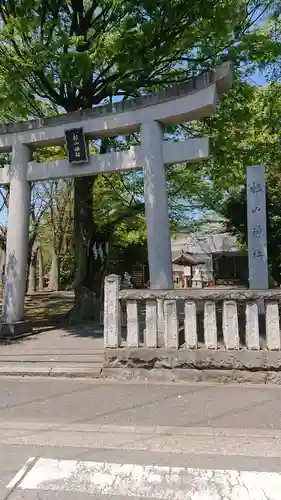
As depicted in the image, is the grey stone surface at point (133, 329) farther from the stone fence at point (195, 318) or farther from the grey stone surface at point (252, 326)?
the grey stone surface at point (252, 326)

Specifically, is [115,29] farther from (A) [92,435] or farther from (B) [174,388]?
(A) [92,435]

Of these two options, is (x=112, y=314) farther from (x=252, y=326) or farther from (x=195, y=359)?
(x=252, y=326)

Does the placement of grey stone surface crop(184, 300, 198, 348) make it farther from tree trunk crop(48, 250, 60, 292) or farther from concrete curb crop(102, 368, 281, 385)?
tree trunk crop(48, 250, 60, 292)

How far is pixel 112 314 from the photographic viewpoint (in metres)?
5.55

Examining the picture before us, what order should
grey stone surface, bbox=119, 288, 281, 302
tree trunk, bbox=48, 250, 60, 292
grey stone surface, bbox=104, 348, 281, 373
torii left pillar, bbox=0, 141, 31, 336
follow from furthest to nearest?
tree trunk, bbox=48, 250, 60, 292 < torii left pillar, bbox=0, 141, 31, 336 < grey stone surface, bbox=119, 288, 281, 302 < grey stone surface, bbox=104, 348, 281, 373

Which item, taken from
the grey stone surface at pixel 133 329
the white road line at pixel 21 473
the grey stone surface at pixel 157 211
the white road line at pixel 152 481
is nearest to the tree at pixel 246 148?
the grey stone surface at pixel 157 211

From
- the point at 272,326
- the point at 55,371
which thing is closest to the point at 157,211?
the point at 272,326

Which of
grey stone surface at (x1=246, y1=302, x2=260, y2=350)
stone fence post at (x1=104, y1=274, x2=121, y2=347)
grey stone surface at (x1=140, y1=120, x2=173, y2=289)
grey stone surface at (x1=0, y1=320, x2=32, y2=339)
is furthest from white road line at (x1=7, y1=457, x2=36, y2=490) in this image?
grey stone surface at (x1=0, y1=320, x2=32, y2=339)

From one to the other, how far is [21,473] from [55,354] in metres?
3.75

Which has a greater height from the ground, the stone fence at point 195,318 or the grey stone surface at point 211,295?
the grey stone surface at point 211,295

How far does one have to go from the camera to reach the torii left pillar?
8734mm

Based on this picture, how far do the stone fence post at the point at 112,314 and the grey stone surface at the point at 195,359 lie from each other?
16cm

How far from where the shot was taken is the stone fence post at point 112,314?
18.2ft

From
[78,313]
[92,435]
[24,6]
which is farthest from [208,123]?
[92,435]
